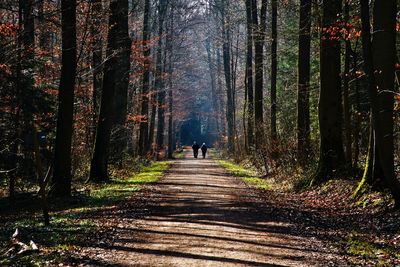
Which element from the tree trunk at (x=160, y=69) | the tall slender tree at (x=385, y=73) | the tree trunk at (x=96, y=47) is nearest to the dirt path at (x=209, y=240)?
the tall slender tree at (x=385, y=73)

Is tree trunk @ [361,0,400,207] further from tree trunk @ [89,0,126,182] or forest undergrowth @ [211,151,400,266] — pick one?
tree trunk @ [89,0,126,182]

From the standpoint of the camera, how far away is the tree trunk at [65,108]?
49.9 ft

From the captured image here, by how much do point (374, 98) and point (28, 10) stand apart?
909 cm

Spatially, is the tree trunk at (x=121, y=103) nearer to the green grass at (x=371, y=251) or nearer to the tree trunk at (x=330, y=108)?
the tree trunk at (x=330, y=108)

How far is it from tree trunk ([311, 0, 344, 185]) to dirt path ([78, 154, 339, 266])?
3.23 metres

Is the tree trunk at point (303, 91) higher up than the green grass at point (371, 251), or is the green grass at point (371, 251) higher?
the tree trunk at point (303, 91)

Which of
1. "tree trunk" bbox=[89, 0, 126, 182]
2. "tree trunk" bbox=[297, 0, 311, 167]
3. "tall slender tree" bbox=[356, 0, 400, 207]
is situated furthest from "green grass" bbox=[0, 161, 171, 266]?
"tree trunk" bbox=[297, 0, 311, 167]

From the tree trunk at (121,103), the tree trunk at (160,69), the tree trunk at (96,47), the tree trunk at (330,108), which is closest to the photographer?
the tree trunk at (330,108)

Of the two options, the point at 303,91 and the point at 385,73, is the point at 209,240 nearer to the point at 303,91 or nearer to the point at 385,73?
the point at 385,73

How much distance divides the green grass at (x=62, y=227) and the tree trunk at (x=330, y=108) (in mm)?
5954

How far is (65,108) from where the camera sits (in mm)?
15281

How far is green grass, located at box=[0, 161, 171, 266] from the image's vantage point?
24.4 feet

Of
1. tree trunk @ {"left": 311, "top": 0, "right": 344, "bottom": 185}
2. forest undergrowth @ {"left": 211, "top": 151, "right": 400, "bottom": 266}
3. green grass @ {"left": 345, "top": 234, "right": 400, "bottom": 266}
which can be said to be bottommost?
green grass @ {"left": 345, "top": 234, "right": 400, "bottom": 266}

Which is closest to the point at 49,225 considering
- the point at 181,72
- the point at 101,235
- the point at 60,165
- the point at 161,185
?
the point at 101,235
